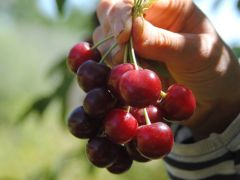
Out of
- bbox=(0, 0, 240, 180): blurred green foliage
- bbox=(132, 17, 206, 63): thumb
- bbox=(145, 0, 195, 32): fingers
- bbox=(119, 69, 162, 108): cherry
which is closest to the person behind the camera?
bbox=(119, 69, 162, 108): cherry

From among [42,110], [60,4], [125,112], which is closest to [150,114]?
[125,112]

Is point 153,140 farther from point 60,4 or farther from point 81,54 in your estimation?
point 60,4

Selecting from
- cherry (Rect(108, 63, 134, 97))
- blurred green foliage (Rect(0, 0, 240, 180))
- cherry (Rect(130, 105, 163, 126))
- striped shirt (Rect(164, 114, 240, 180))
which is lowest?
blurred green foliage (Rect(0, 0, 240, 180))

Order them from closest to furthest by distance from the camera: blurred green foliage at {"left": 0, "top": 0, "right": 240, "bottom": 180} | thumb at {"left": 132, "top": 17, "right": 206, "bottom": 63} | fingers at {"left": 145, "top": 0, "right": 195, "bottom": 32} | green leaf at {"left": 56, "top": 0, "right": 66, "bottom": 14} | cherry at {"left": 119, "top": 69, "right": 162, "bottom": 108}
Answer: cherry at {"left": 119, "top": 69, "right": 162, "bottom": 108} → thumb at {"left": 132, "top": 17, "right": 206, "bottom": 63} → fingers at {"left": 145, "top": 0, "right": 195, "bottom": 32} → green leaf at {"left": 56, "top": 0, "right": 66, "bottom": 14} → blurred green foliage at {"left": 0, "top": 0, "right": 240, "bottom": 180}

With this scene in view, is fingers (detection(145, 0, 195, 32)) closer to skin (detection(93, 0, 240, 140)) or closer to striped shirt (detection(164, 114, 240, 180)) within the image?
skin (detection(93, 0, 240, 140))

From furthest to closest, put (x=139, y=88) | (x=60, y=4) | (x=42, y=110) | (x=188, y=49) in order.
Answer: (x=42, y=110)
(x=60, y=4)
(x=188, y=49)
(x=139, y=88)

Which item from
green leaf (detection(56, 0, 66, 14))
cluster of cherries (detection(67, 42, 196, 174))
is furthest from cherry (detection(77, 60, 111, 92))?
green leaf (detection(56, 0, 66, 14))
